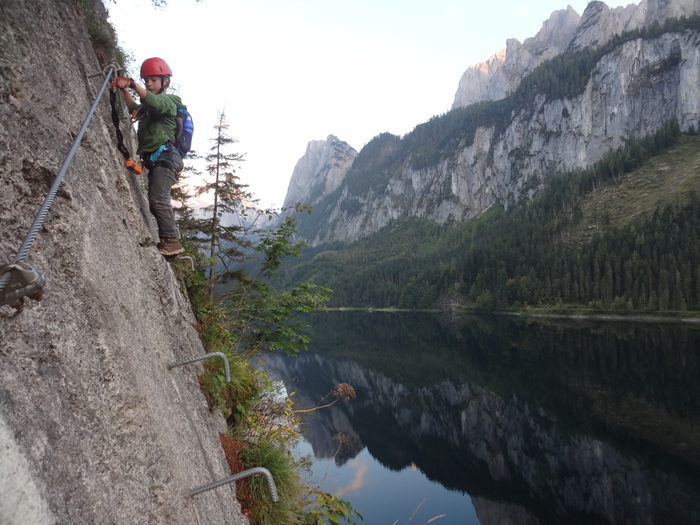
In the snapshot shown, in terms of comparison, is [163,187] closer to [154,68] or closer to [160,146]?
[160,146]

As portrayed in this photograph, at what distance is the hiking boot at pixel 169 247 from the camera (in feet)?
18.0

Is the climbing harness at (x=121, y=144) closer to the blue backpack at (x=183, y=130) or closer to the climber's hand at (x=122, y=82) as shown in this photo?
the climber's hand at (x=122, y=82)

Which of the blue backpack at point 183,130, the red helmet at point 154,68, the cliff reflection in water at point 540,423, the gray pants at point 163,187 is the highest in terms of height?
the red helmet at point 154,68

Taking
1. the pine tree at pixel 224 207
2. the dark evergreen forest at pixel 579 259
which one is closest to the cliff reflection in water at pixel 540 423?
the pine tree at pixel 224 207

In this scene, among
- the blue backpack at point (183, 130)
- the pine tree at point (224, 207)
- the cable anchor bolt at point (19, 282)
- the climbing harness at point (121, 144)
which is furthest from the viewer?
the pine tree at point (224, 207)

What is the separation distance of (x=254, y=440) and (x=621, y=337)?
65.3 m

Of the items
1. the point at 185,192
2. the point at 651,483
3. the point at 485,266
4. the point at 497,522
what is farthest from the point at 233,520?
the point at 485,266

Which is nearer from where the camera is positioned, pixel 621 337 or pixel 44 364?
pixel 44 364

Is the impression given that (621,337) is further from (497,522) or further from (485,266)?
(485,266)

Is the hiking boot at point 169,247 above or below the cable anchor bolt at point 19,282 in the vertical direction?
above

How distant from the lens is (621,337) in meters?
57.9

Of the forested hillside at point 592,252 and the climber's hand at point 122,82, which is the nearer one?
the climber's hand at point 122,82

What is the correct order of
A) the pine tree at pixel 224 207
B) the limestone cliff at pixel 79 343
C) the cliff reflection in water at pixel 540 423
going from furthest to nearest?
the cliff reflection in water at pixel 540 423 → the pine tree at pixel 224 207 → the limestone cliff at pixel 79 343

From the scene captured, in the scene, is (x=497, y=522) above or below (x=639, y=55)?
below
